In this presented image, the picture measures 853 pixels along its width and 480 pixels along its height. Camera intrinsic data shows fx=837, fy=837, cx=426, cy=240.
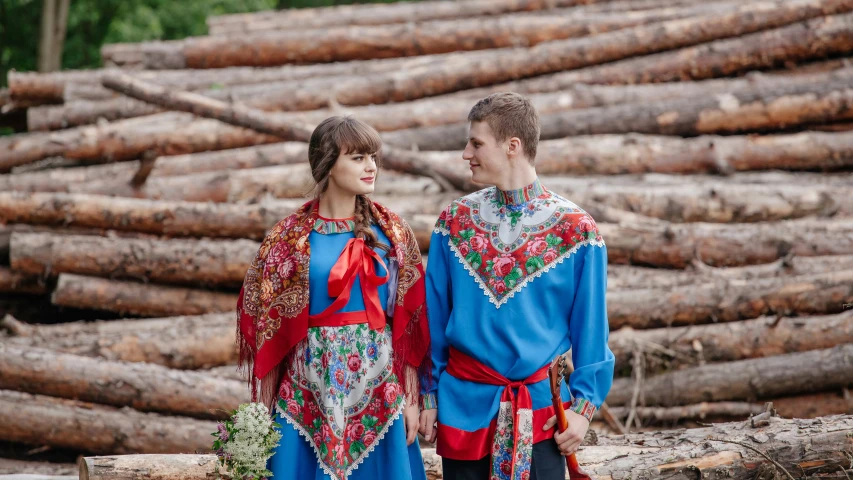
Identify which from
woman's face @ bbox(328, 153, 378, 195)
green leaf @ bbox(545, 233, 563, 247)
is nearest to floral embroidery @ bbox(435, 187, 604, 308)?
green leaf @ bbox(545, 233, 563, 247)

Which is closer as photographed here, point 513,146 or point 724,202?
point 513,146

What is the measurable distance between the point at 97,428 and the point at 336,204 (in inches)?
131

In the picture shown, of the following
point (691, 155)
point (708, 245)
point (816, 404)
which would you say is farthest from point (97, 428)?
point (691, 155)

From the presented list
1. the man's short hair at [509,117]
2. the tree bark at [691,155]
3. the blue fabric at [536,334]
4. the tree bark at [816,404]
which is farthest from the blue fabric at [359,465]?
the tree bark at [691,155]

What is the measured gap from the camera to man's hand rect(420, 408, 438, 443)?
3.21 m

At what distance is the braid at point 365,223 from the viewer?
3.35 meters

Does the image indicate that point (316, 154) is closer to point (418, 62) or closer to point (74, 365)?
point (74, 365)

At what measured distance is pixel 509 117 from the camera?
10.1ft

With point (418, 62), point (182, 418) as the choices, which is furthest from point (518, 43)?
point (182, 418)

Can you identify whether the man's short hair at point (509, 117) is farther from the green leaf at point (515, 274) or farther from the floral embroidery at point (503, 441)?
the floral embroidery at point (503, 441)

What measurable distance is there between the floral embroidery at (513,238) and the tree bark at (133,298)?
3.97 m

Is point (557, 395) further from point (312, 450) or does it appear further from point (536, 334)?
point (312, 450)

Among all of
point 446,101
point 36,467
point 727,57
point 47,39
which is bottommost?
point 36,467

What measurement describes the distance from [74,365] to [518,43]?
6486mm
